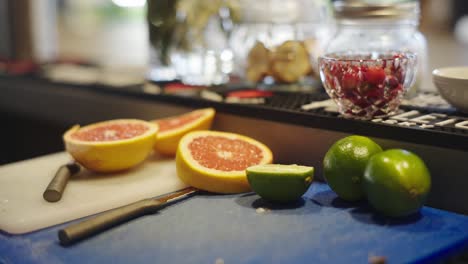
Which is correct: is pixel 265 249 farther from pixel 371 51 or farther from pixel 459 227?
pixel 371 51

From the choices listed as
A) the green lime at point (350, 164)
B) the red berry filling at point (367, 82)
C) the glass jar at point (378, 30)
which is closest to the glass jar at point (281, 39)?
the glass jar at point (378, 30)

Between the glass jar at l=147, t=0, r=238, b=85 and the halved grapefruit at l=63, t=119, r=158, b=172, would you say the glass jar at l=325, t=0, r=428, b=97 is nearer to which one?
the glass jar at l=147, t=0, r=238, b=85

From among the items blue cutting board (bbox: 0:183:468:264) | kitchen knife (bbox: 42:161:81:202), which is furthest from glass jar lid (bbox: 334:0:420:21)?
kitchen knife (bbox: 42:161:81:202)

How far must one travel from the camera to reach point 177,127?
1.24 metres

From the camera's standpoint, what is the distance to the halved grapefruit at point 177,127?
1.21 m

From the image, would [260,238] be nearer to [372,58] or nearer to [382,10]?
[372,58]

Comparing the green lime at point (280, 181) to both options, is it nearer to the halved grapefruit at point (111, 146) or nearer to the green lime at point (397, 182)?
the green lime at point (397, 182)

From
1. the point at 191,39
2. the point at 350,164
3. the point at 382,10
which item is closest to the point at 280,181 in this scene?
the point at 350,164

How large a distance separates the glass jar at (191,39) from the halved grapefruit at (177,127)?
0.92 feet

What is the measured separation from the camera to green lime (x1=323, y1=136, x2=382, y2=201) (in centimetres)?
93

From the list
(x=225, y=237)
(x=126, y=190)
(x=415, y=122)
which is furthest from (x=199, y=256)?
(x=415, y=122)

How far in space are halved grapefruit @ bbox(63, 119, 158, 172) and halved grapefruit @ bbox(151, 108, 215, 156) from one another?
0.14ft

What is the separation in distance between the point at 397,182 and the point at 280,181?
0.58 ft

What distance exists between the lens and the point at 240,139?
A: 114cm
